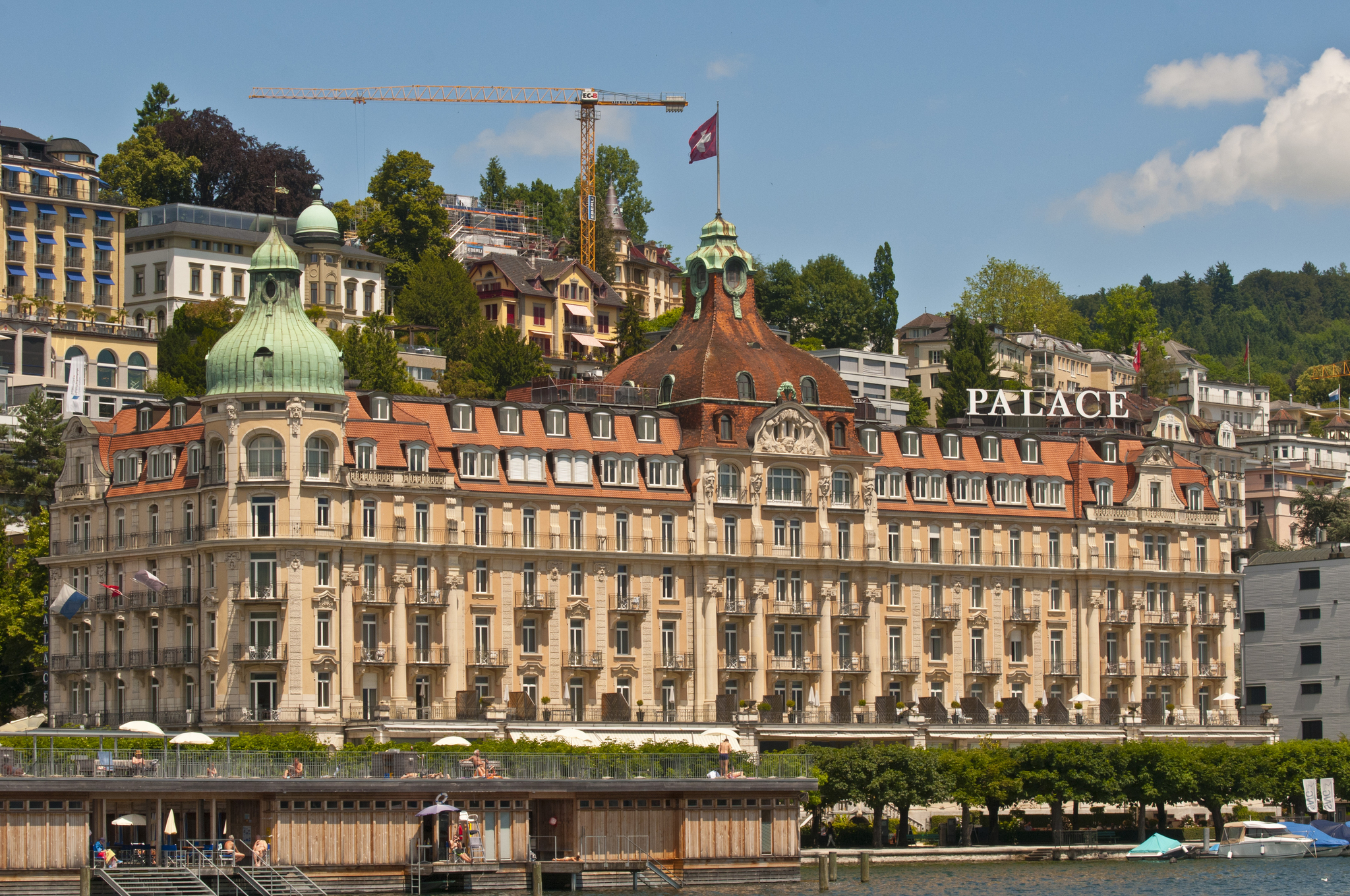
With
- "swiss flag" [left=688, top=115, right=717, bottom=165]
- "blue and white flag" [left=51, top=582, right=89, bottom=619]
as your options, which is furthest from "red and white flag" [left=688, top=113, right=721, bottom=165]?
"blue and white flag" [left=51, top=582, right=89, bottom=619]

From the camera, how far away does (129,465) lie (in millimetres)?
145625

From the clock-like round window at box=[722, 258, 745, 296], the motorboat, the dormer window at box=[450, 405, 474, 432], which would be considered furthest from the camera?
the clock-like round window at box=[722, 258, 745, 296]

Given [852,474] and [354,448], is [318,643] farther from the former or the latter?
[852,474]

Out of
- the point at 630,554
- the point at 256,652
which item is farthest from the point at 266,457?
the point at 630,554

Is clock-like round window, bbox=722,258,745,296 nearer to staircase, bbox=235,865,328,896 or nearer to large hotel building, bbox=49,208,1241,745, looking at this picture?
large hotel building, bbox=49,208,1241,745

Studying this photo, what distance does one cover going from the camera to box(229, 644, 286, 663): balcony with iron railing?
13538cm

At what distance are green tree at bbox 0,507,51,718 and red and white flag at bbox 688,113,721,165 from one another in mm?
49834

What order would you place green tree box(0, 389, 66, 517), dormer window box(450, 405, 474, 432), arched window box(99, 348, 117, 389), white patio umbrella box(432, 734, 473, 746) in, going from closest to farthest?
white patio umbrella box(432, 734, 473, 746) → dormer window box(450, 405, 474, 432) → green tree box(0, 389, 66, 517) → arched window box(99, 348, 117, 389)

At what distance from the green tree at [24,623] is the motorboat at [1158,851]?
66183mm

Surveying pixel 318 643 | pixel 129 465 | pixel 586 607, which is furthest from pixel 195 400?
pixel 586 607

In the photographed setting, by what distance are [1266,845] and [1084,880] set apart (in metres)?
20.3

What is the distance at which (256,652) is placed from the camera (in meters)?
136

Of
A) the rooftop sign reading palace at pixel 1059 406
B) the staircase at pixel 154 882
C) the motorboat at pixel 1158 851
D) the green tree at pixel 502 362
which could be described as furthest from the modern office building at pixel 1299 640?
the staircase at pixel 154 882

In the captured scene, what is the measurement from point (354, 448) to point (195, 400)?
390 inches
